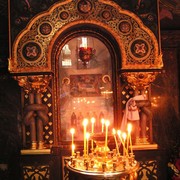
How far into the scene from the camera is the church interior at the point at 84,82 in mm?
5434

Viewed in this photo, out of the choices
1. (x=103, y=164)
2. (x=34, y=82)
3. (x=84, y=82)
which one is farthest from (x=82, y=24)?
(x=103, y=164)

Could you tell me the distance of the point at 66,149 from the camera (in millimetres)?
5793

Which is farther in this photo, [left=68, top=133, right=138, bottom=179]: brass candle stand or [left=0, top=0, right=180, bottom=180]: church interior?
[left=0, top=0, right=180, bottom=180]: church interior

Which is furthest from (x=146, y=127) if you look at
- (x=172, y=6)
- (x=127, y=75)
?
(x=172, y=6)

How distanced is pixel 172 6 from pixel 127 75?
7.44ft

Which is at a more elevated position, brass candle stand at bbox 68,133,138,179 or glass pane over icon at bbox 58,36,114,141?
glass pane over icon at bbox 58,36,114,141

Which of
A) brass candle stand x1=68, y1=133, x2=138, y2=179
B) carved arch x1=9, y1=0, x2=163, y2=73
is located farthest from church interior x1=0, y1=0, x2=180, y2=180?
brass candle stand x1=68, y1=133, x2=138, y2=179

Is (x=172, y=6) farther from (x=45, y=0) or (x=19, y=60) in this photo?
(x=19, y=60)

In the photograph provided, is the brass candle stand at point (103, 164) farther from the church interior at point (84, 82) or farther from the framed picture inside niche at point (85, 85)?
the framed picture inside niche at point (85, 85)

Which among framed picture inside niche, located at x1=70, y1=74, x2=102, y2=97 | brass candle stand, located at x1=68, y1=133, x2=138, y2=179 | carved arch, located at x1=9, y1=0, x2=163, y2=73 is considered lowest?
brass candle stand, located at x1=68, y1=133, x2=138, y2=179

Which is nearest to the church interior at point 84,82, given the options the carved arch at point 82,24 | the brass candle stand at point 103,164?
the carved arch at point 82,24

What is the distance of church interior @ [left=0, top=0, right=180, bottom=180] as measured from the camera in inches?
214

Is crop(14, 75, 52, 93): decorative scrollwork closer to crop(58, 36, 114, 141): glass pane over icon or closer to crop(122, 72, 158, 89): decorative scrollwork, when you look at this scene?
crop(58, 36, 114, 141): glass pane over icon

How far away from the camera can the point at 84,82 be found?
19.9ft
